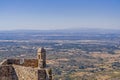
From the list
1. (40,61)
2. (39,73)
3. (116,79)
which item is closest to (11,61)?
(40,61)

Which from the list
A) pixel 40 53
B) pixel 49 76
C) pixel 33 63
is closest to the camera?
pixel 49 76

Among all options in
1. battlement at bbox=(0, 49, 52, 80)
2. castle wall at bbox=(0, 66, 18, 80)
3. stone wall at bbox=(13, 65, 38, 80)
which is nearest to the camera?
battlement at bbox=(0, 49, 52, 80)

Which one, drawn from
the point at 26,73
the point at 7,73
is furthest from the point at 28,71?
the point at 7,73

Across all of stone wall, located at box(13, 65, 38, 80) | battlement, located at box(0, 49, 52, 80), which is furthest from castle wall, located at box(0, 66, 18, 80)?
stone wall, located at box(13, 65, 38, 80)

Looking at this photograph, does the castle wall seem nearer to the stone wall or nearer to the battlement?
the battlement

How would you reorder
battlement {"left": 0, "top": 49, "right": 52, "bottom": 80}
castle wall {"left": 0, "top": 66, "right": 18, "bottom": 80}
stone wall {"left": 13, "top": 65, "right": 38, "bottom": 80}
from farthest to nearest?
castle wall {"left": 0, "top": 66, "right": 18, "bottom": 80}, stone wall {"left": 13, "top": 65, "right": 38, "bottom": 80}, battlement {"left": 0, "top": 49, "right": 52, "bottom": 80}

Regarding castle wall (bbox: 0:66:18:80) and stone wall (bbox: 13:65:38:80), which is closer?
stone wall (bbox: 13:65:38:80)

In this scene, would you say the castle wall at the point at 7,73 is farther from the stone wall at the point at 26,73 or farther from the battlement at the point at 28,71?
the stone wall at the point at 26,73

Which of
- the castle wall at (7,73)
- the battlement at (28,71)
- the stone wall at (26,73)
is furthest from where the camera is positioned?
the castle wall at (7,73)

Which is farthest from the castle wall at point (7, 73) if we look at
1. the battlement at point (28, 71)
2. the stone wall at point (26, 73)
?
the stone wall at point (26, 73)

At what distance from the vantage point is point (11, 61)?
25297 millimetres

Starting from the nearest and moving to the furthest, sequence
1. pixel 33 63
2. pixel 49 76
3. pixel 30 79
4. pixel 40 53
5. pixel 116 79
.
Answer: pixel 49 76 → pixel 30 79 → pixel 40 53 → pixel 33 63 → pixel 116 79

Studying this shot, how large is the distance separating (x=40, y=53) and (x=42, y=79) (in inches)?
118

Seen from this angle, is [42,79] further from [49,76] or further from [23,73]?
[23,73]
